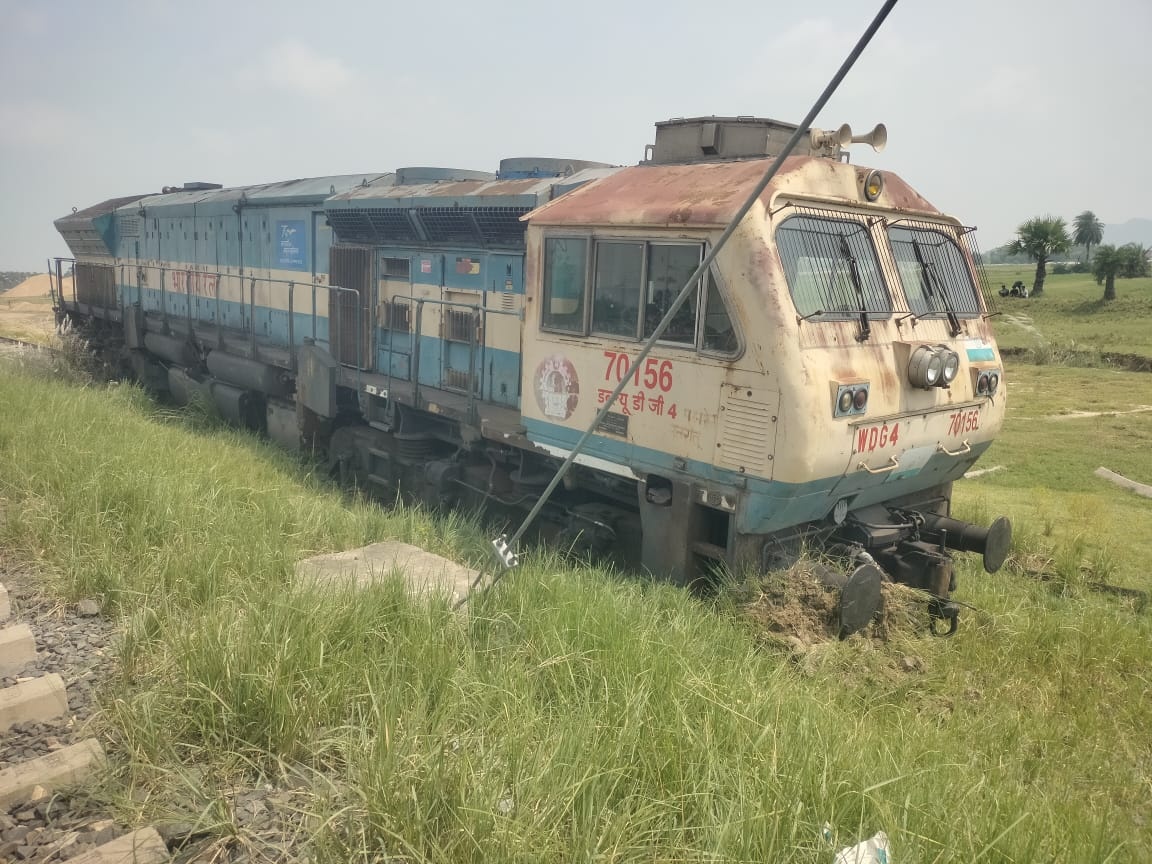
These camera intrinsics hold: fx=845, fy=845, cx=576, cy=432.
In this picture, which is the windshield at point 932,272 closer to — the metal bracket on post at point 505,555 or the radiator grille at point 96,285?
the metal bracket on post at point 505,555

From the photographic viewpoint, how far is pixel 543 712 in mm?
3482

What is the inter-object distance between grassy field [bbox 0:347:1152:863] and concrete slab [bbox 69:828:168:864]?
0.15 meters

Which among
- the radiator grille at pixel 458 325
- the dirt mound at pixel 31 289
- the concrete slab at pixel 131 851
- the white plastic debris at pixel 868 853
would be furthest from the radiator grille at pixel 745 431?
the dirt mound at pixel 31 289

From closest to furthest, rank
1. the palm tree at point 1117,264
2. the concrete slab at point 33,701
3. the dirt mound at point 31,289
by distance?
the concrete slab at point 33,701, the palm tree at point 1117,264, the dirt mound at point 31,289

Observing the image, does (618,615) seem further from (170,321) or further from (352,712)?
(170,321)

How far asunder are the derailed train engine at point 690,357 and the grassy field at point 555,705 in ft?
2.47

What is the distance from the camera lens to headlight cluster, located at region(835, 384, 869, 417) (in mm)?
5043

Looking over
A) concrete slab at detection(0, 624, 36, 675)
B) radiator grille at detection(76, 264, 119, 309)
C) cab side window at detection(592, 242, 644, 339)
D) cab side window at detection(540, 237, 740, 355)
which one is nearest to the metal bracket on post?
cab side window at detection(540, 237, 740, 355)

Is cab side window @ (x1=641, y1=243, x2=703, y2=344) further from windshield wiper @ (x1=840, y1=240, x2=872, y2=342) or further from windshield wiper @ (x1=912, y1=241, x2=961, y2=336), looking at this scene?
windshield wiper @ (x1=912, y1=241, x2=961, y2=336)

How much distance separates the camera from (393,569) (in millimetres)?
4605

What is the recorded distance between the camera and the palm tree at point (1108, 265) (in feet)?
128

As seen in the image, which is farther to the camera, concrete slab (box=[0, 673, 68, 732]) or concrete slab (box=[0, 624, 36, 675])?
concrete slab (box=[0, 624, 36, 675])

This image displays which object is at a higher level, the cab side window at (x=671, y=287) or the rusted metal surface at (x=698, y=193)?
the rusted metal surface at (x=698, y=193)

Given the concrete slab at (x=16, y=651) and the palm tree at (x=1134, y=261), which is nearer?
the concrete slab at (x=16, y=651)
